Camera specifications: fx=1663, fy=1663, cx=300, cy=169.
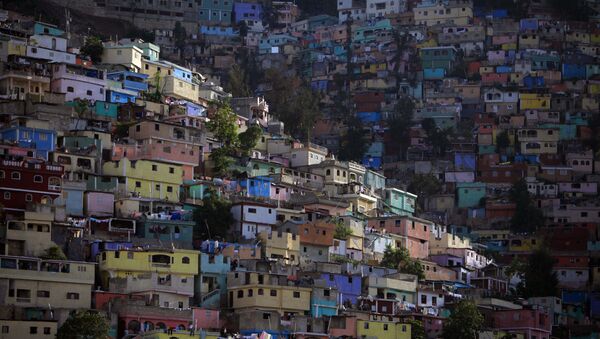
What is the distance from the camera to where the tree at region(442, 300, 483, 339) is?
54.4 meters

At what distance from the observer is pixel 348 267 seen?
59.3 metres

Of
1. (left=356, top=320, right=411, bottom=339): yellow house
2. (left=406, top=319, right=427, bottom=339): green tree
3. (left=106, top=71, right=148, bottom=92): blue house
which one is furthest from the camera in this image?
(left=106, top=71, right=148, bottom=92): blue house

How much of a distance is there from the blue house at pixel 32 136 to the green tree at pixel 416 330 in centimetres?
1451

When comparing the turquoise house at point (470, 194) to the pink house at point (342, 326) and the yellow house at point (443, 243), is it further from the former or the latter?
the pink house at point (342, 326)

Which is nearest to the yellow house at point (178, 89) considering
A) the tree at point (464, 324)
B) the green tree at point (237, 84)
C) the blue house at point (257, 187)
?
the green tree at point (237, 84)

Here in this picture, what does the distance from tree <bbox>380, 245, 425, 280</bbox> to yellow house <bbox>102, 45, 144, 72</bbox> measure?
16059 millimetres

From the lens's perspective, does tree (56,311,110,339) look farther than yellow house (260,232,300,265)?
No

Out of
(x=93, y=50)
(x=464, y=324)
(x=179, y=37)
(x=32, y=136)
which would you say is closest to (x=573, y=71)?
(x=179, y=37)

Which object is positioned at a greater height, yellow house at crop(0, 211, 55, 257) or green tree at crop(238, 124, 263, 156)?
A: green tree at crop(238, 124, 263, 156)

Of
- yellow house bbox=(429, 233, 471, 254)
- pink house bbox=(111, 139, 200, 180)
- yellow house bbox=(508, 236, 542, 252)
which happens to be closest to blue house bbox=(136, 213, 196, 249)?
pink house bbox=(111, 139, 200, 180)

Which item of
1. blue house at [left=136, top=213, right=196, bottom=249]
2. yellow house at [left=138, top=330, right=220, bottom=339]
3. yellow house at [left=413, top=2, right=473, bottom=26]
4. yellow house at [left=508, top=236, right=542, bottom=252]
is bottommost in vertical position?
yellow house at [left=138, top=330, right=220, bottom=339]

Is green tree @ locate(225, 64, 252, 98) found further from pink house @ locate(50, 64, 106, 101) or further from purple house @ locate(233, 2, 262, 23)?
pink house @ locate(50, 64, 106, 101)

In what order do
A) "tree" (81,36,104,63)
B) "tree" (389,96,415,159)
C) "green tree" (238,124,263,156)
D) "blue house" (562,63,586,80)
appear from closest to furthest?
1. "green tree" (238,124,263,156)
2. "tree" (81,36,104,63)
3. "tree" (389,96,415,159)
4. "blue house" (562,63,586,80)

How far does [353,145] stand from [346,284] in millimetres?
25402
